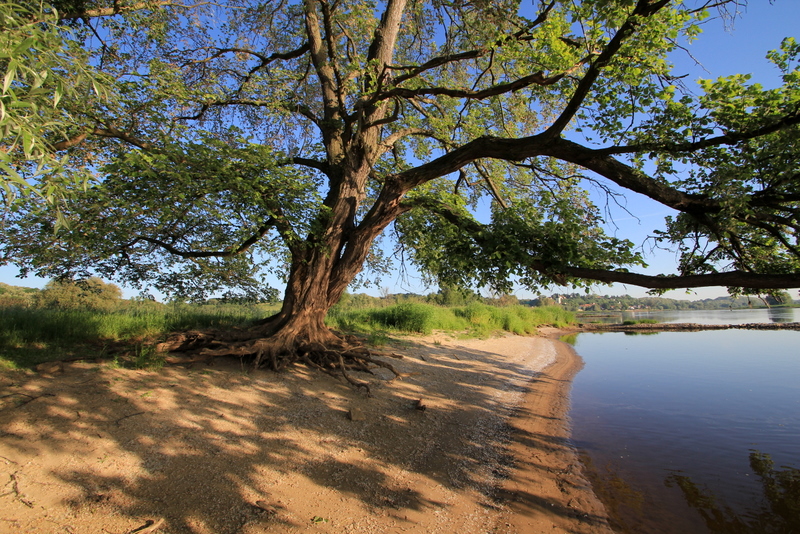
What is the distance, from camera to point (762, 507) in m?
3.87

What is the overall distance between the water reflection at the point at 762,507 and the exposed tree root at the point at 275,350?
4.19m

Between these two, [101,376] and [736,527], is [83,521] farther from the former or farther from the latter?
[736,527]

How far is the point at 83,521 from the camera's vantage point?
8.80 ft

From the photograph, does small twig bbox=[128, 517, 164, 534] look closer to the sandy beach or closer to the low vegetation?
the sandy beach

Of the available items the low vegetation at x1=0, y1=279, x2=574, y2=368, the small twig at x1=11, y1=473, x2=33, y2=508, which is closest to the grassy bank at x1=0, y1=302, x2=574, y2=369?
the low vegetation at x1=0, y1=279, x2=574, y2=368

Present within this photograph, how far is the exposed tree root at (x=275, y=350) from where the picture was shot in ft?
20.5

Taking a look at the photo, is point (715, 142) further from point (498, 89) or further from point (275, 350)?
point (275, 350)

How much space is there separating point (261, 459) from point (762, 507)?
16.9 feet

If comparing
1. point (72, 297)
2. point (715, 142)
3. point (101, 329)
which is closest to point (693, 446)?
point (715, 142)

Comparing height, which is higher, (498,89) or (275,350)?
(498,89)

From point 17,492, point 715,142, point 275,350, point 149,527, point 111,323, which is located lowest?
point 149,527

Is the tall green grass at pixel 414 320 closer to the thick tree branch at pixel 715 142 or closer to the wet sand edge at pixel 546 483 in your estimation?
the wet sand edge at pixel 546 483

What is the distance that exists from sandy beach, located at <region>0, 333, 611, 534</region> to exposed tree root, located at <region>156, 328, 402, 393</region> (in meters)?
0.25

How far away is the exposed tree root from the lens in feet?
20.5
